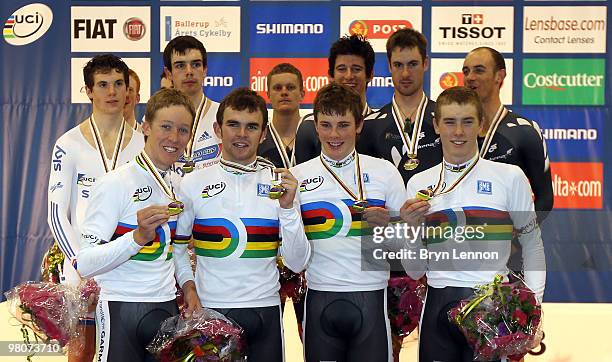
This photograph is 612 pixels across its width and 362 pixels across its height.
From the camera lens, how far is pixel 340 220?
3479 mm

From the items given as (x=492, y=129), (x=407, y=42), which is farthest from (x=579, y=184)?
(x=407, y=42)

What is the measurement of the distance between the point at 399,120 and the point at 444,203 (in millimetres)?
752

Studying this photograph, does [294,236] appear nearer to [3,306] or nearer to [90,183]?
[90,183]

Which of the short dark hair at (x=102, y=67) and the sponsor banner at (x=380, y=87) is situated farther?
the sponsor banner at (x=380, y=87)

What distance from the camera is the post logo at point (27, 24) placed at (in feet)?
22.2

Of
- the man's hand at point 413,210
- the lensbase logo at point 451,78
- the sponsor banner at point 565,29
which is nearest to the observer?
the man's hand at point 413,210

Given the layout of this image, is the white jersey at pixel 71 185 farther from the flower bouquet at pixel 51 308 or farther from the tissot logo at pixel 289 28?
the tissot logo at pixel 289 28

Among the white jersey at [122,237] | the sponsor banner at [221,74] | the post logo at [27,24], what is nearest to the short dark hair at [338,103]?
the white jersey at [122,237]

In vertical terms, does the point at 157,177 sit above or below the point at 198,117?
below

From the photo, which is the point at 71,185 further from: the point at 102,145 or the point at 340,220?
the point at 340,220

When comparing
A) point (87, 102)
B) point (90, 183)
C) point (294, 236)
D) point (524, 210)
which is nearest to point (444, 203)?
point (524, 210)

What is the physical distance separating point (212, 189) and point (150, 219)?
1.45 feet

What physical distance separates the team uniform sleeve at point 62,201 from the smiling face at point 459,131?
1.67 m

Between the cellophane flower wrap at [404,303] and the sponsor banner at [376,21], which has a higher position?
the sponsor banner at [376,21]
